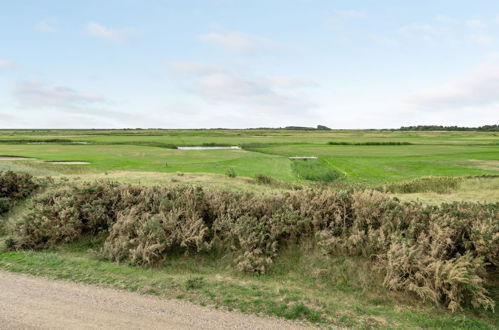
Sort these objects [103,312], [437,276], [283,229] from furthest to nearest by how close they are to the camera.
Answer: [283,229]
[437,276]
[103,312]

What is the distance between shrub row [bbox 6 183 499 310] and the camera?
27.0ft

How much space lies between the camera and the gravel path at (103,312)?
6.67 meters

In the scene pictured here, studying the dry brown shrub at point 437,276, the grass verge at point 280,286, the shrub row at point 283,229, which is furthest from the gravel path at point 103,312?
the dry brown shrub at point 437,276

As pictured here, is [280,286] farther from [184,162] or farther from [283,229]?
[184,162]

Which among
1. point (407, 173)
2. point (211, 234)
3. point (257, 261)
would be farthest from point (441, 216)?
point (407, 173)

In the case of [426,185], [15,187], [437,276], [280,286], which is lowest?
[426,185]

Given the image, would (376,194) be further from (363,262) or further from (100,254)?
(100,254)

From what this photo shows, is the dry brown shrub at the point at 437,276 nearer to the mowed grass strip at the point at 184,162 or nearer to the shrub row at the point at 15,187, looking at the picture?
the shrub row at the point at 15,187

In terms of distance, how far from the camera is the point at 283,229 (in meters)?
10.7

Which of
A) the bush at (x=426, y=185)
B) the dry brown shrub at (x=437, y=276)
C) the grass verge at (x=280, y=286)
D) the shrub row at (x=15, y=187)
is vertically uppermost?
the shrub row at (x=15, y=187)

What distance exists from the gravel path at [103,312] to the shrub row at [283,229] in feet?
7.28

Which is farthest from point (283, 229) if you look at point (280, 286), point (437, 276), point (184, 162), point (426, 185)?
point (184, 162)

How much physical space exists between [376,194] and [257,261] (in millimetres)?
5153

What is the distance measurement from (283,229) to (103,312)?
18.9 feet
